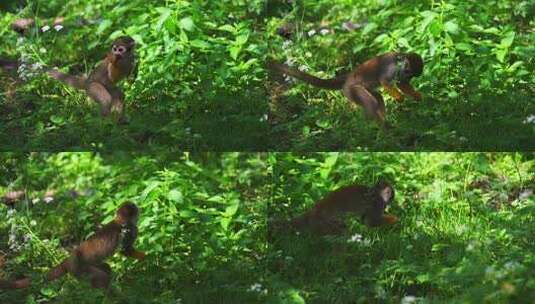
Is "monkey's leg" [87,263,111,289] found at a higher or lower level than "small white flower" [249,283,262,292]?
higher

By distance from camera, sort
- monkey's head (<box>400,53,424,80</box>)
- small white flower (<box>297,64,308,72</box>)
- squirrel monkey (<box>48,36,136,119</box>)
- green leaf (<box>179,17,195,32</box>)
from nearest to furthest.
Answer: monkey's head (<box>400,53,424,80</box>), squirrel monkey (<box>48,36,136,119</box>), green leaf (<box>179,17,195,32</box>), small white flower (<box>297,64,308,72</box>)

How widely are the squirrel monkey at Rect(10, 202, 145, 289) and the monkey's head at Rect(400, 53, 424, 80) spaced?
1800 mm

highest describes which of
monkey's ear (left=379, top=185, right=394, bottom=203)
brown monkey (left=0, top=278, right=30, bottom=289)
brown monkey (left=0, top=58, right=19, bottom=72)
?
brown monkey (left=0, top=58, right=19, bottom=72)

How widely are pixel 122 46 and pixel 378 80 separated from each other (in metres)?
1.57

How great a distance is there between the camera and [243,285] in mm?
6074

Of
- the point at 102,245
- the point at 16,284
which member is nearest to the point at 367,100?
the point at 102,245

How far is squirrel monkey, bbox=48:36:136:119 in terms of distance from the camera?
6402 mm

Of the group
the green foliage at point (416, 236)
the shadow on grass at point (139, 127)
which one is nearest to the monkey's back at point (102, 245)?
the shadow on grass at point (139, 127)

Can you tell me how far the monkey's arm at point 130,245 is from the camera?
6.02 m

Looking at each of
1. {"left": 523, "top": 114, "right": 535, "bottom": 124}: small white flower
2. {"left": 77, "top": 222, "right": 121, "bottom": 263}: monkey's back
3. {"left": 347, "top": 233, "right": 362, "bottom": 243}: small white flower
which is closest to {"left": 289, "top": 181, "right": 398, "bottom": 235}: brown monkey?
{"left": 347, "top": 233, "right": 362, "bottom": 243}: small white flower

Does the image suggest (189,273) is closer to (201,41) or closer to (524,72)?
(201,41)

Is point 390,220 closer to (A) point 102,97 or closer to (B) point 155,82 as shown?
(B) point 155,82

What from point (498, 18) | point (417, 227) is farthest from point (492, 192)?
point (498, 18)

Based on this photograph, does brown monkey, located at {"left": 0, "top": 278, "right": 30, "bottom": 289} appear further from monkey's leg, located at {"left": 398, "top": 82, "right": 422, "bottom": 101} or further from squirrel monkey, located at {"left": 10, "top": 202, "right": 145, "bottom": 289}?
monkey's leg, located at {"left": 398, "top": 82, "right": 422, "bottom": 101}
